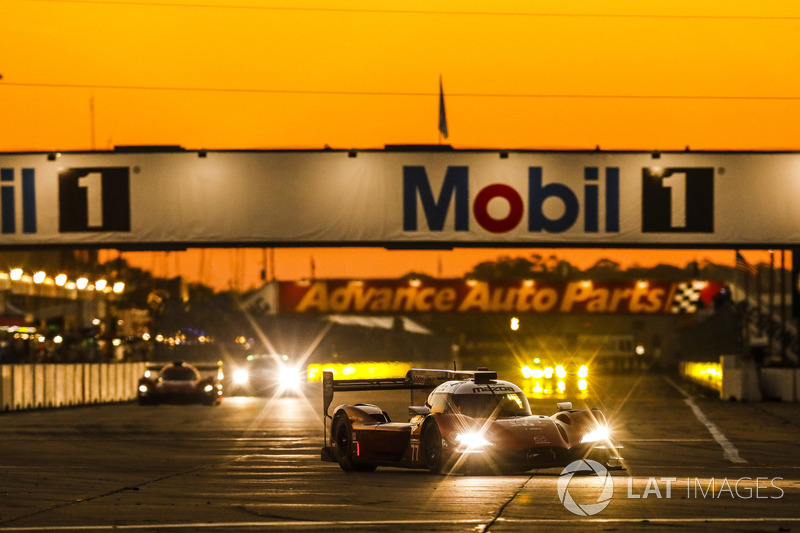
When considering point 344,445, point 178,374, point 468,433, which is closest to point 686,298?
point 178,374

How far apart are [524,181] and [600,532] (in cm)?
2086

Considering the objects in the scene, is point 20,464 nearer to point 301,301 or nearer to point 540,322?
point 301,301

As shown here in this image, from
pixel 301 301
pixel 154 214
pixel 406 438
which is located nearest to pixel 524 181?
pixel 154 214

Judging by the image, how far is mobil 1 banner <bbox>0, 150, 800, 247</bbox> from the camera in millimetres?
31078

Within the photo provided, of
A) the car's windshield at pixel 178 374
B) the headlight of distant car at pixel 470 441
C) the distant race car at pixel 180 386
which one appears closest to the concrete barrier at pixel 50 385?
the distant race car at pixel 180 386

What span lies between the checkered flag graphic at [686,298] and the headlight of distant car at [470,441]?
150ft

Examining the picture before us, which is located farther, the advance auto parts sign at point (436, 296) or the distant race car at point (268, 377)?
the advance auto parts sign at point (436, 296)

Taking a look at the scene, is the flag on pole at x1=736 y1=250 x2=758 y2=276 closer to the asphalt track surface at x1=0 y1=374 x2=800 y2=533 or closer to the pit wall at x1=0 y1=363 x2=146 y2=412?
the pit wall at x1=0 y1=363 x2=146 y2=412

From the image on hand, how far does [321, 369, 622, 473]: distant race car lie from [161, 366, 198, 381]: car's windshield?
23.4 metres

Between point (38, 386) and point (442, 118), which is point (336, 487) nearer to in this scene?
point (442, 118)

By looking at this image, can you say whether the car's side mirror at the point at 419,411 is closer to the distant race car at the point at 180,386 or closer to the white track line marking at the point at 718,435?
the white track line marking at the point at 718,435

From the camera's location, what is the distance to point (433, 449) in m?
16.7

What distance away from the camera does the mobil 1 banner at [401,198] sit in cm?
3108

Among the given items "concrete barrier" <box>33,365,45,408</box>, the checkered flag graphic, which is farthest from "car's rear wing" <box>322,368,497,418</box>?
the checkered flag graphic
